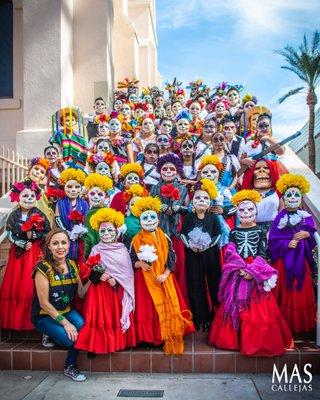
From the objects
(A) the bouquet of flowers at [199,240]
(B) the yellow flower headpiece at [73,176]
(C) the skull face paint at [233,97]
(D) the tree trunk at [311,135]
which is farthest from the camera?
(D) the tree trunk at [311,135]

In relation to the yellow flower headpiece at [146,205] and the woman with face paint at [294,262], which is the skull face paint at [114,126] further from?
the woman with face paint at [294,262]

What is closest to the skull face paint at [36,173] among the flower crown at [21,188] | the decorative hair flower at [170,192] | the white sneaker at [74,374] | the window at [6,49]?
the flower crown at [21,188]

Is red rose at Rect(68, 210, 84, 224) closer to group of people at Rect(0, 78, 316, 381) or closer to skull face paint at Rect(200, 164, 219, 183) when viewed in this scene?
group of people at Rect(0, 78, 316, 381)

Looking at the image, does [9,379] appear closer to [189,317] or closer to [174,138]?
[189,317]

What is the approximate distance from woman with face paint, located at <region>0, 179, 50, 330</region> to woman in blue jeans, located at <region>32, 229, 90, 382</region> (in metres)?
0.41

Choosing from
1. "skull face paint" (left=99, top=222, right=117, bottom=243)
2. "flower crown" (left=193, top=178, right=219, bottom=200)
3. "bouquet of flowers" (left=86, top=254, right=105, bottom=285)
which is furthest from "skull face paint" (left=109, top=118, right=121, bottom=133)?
"bouquet of flowers" (left=86, top=254, right=105, bottom=285)

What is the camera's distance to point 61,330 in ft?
14.5

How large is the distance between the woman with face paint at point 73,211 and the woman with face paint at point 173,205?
0.97 m

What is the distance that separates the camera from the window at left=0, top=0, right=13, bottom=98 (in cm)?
1343

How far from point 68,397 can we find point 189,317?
4.77ft

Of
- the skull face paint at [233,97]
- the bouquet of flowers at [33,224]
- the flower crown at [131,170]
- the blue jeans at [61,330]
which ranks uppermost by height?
the skull face paint at [233,97]

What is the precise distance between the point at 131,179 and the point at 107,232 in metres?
1.58

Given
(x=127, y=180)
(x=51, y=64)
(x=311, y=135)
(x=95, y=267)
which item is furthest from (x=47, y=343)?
(x=311, y=135)

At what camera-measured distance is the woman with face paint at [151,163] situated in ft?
21.9
